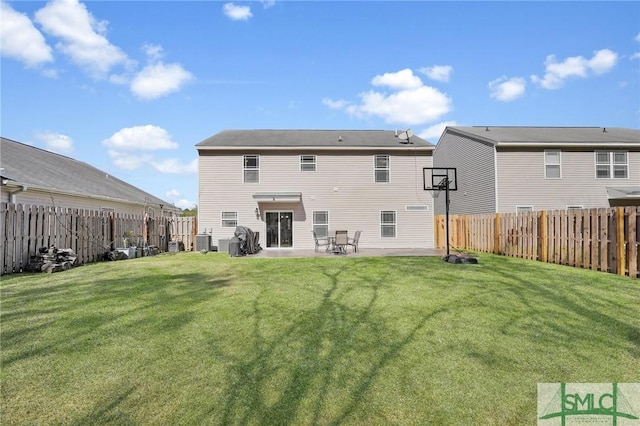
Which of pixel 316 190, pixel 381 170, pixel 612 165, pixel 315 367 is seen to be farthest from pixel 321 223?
pixel 612 165

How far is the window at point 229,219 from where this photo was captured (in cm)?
1731

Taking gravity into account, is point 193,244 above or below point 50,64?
below

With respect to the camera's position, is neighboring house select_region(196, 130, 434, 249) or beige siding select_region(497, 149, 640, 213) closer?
neighboring house select_region(196, 130, 434, 249)

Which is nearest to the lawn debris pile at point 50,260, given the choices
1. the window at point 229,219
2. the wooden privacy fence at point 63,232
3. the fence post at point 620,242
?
the wooden privacy fence at point 63,232

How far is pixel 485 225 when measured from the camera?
49.2 ft

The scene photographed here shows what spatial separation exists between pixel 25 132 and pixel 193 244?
483 inches

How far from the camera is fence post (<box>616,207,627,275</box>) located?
8.20m

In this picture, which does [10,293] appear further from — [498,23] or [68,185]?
[498,23]

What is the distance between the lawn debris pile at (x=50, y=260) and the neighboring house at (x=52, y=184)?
318 centimetres

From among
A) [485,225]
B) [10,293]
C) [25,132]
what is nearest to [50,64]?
[10,293]

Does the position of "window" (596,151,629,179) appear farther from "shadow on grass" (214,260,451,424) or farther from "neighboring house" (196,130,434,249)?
"shadow on grass" (214,260,451,424)

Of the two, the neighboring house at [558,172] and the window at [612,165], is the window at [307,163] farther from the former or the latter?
the window at [612,165]

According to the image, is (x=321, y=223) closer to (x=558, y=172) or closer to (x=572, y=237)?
(x=572, y=237)
